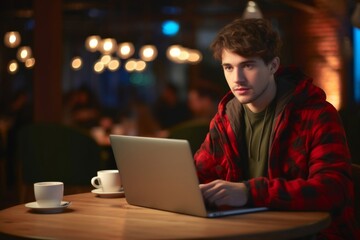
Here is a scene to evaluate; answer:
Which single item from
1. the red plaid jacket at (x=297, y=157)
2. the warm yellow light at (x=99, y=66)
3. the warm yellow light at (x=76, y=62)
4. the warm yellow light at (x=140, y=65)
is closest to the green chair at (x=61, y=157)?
the red plaid jacket at (x=297, y=157)

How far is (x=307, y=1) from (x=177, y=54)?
2826 mm

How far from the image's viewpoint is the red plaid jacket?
211cm

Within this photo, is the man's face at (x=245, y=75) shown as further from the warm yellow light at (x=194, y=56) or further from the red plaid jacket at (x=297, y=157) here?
the warm yellow light at (x=194, y=56)

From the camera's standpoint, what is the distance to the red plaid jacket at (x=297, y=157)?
2.11 meters

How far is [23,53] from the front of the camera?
10.5m

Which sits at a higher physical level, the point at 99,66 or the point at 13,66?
the point at 13,66

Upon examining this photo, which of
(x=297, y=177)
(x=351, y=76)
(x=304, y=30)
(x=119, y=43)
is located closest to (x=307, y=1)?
(x=304, y=30)

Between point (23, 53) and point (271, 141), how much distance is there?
854 cm

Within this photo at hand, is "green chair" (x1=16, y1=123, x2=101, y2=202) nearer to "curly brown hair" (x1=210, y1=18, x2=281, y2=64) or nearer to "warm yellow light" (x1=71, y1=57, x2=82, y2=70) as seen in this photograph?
"curly brown hair" (x1=210, y1=18, x2=281, y2=64)

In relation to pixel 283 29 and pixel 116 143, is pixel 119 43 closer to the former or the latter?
pixel 283 29

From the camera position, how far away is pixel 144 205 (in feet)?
7.37

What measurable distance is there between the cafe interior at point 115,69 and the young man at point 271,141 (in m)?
1.19

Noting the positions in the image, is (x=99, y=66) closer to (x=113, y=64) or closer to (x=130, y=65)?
(x=113, y=64)

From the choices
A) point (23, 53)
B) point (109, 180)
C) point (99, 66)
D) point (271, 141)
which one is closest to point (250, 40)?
point (271, 141)
